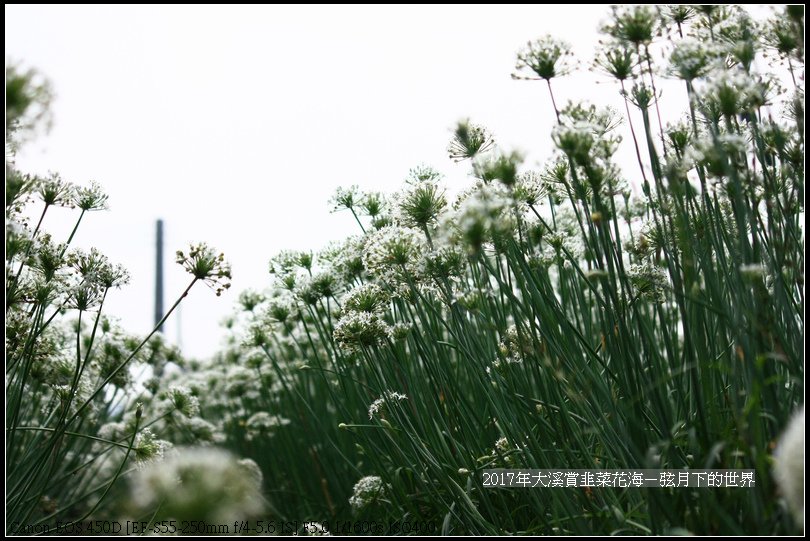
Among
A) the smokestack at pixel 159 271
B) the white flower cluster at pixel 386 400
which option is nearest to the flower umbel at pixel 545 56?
the white flower cluster at pixel 386 400

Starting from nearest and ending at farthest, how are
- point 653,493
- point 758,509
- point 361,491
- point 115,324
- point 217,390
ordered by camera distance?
point 758,509 → point 653,493 → point 361,491 → point 115,324 → point 217,390

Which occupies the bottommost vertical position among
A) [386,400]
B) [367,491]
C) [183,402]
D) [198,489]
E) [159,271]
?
[159,271]

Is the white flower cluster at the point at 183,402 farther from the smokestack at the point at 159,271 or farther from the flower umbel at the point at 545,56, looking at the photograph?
the smokestack at the point at 159,271

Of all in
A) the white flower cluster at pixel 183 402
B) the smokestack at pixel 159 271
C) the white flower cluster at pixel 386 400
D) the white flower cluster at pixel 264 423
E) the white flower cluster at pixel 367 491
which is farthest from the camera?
the smokestack at pixel 159 271

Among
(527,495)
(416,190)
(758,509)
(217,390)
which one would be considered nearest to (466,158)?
(416,190)

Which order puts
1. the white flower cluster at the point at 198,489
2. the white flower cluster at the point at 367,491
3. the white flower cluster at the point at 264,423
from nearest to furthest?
the white flower cluster at the point at 198,489 < the white flower cluster at the point at 367,491 < the white flower cluster at the point at 264,423

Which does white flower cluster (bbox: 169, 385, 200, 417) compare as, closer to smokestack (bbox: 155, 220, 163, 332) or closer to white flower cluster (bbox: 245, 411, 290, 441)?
white flower cluster (bbox: 245, 411, 290, 441)

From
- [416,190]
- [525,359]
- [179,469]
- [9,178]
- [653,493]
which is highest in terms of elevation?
[9,178]

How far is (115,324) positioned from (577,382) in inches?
127

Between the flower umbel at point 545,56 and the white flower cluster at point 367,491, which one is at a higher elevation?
the flower umbel at point 545,56

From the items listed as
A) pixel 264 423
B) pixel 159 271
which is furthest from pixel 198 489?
pixel 159 271

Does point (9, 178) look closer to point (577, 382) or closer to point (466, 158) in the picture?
point (466, 158)

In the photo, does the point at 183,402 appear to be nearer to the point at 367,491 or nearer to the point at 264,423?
the point at 367,491

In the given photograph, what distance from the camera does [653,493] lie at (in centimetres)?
189
